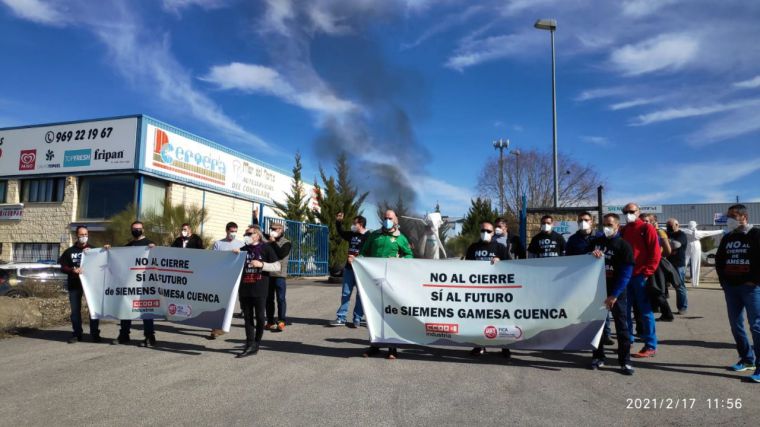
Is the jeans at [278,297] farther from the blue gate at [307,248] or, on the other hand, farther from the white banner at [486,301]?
the blue gate at [307,248]

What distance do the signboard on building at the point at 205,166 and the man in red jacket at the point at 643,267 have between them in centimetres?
2122

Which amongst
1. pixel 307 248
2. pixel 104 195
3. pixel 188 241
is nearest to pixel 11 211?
pixel 104 195

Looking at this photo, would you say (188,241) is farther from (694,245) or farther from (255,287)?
(694,245)

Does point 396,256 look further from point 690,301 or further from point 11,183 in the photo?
point 11,183

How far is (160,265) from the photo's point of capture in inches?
300

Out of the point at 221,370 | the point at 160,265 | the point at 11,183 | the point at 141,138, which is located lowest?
the point at 221,370

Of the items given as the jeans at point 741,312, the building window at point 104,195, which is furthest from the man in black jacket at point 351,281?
the building window at point 104,195

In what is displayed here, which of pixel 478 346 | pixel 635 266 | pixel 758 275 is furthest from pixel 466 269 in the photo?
pixel 758 275

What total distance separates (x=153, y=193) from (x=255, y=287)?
19.1 metres

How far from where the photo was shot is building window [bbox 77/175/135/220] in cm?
2305

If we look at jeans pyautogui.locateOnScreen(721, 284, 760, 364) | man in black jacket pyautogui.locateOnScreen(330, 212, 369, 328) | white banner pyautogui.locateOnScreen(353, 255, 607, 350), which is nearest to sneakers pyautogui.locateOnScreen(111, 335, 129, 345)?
man in black jacket pyautogui.locateOnScreen(330, 212, 369, 328)

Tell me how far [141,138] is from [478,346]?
67.7 feet

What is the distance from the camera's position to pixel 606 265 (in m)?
6.12

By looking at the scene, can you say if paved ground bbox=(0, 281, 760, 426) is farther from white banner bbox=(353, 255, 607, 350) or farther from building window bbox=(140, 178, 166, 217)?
building window bbox=(140, 178, 166, 217)
